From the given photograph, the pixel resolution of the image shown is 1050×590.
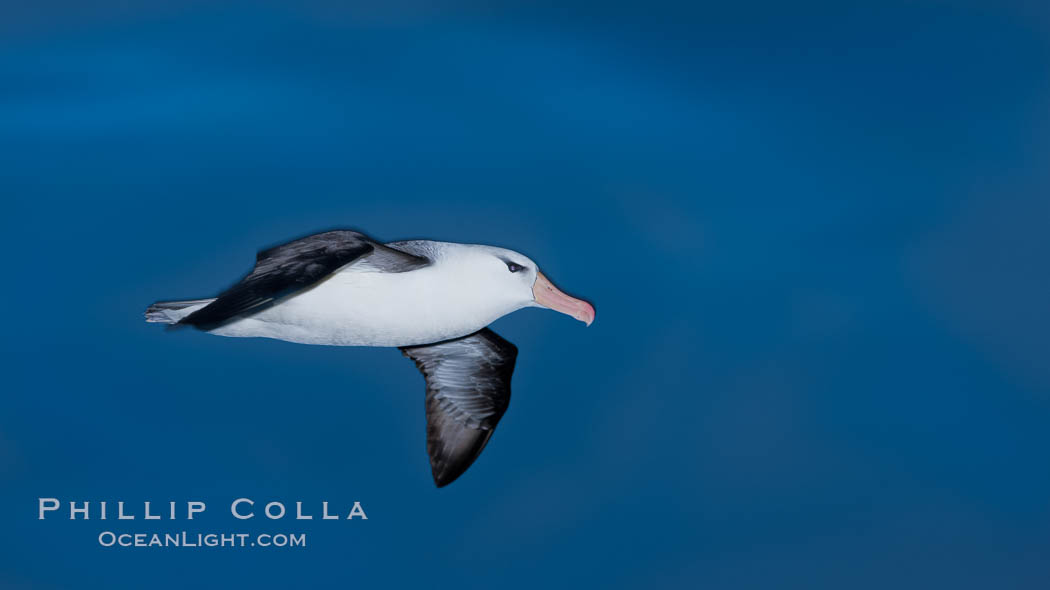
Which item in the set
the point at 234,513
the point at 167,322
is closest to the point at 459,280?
the point at 167,322

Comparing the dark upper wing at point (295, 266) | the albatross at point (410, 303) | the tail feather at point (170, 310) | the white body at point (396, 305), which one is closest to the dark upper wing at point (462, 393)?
the albatross at point (410, 303)

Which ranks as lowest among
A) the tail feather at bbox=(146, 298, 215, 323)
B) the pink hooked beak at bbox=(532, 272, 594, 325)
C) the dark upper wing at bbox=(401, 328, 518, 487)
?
the dark upper wing at bbox=(401, 328, 518, 487)

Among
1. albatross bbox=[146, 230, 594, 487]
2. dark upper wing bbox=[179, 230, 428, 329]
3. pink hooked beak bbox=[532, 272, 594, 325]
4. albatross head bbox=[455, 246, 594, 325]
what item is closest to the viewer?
dark upper wing bbox=[179, 230, 428, 329]

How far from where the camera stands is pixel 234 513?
15.3ft

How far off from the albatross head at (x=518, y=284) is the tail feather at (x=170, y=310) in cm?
118

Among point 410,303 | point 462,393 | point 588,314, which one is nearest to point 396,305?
point 410,303

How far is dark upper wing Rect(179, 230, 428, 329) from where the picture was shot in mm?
3361

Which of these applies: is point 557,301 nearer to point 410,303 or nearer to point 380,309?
point 410,303

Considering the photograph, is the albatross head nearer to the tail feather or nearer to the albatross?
the albatross

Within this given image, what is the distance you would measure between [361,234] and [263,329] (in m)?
0.61

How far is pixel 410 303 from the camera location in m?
3.96

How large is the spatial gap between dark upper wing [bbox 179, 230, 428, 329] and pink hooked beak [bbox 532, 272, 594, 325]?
517 mm

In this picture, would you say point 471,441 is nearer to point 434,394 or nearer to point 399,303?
point 434,394

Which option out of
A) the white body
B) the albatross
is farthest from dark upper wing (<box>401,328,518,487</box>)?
the white body
